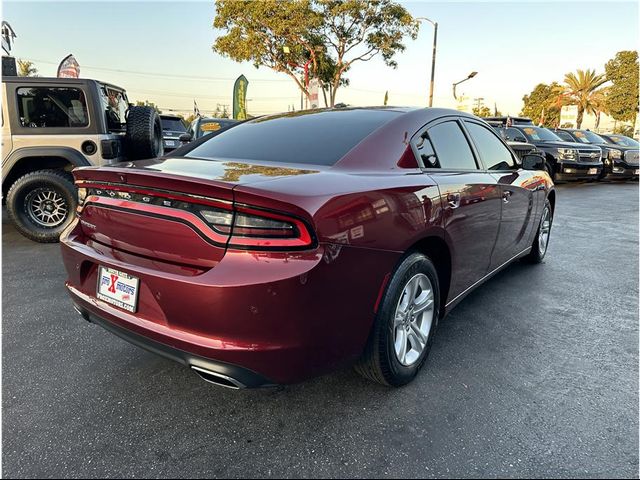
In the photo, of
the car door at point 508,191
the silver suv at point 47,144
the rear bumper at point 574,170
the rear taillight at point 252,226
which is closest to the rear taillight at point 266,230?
the rear taillight at point 252,226

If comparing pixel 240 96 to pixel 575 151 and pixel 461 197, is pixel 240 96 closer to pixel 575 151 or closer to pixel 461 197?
pixel 575 151

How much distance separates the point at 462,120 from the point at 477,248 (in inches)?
37.2

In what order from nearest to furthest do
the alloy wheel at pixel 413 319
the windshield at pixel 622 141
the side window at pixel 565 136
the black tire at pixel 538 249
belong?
the alloy wheel at pixel 413 319
the black tire at pixel 538 249
the side window at pixel 565 136
the windshield at pixel 622 141

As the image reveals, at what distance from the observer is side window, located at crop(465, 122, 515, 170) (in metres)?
3.18

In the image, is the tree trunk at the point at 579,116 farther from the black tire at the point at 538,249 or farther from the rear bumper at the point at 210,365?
the rear bumper at the point at 210,365

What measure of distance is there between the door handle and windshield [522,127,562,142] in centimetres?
1184

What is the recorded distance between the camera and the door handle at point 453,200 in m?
2.42

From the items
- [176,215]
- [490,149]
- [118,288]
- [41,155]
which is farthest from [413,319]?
[41,155]

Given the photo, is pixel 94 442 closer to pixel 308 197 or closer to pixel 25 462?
pixel 25 462

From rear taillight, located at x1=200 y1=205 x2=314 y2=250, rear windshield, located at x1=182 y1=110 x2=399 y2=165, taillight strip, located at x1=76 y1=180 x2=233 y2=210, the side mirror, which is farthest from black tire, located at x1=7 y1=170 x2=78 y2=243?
the side mirror

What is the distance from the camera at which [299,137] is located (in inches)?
99.9

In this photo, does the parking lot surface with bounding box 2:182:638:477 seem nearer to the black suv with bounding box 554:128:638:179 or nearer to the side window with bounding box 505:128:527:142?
the side window with bounding box 505:128:527:142

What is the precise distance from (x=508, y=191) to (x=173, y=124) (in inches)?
446

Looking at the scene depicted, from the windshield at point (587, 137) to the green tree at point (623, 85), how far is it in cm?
3355
